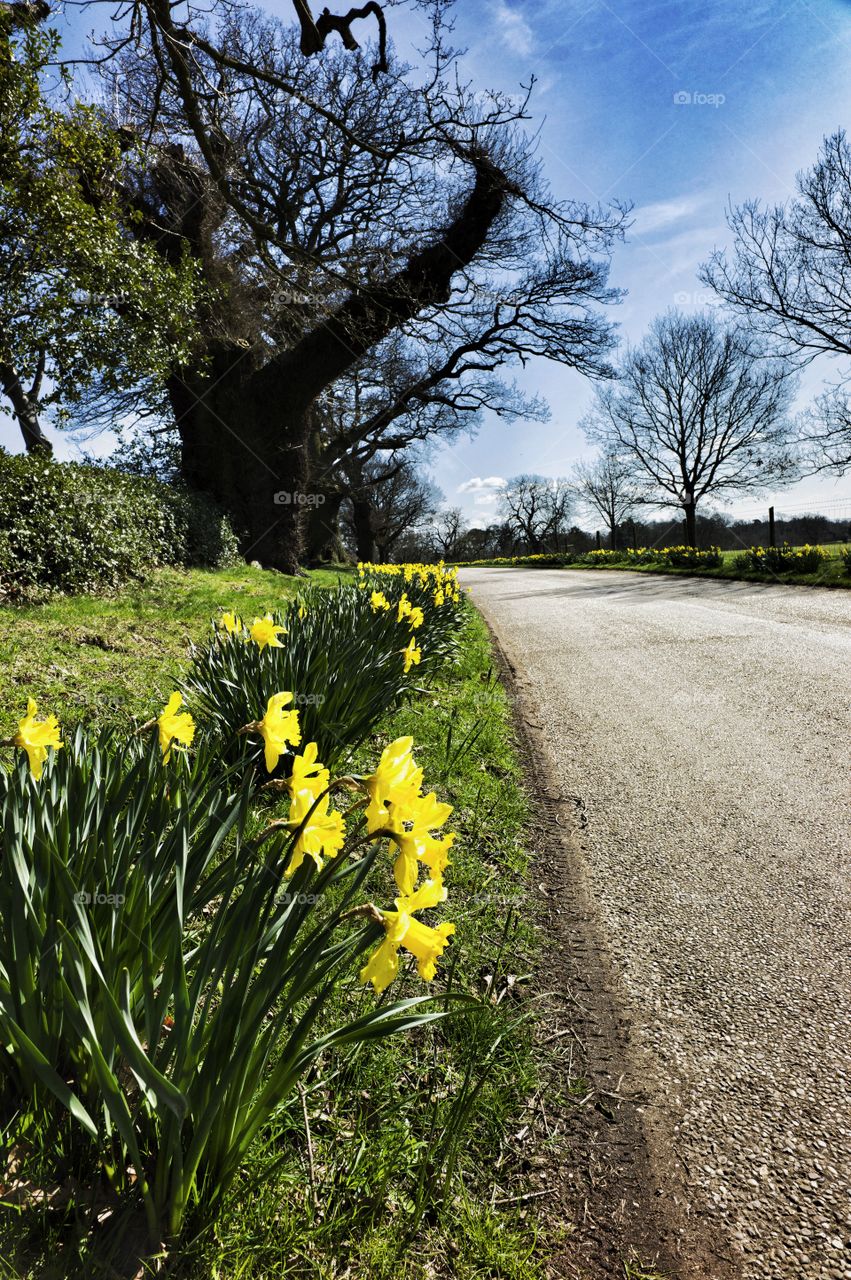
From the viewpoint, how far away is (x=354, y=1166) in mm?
1264

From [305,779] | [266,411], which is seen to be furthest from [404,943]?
[266,411]

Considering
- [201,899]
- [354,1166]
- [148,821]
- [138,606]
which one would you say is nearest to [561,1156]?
[354,1166]

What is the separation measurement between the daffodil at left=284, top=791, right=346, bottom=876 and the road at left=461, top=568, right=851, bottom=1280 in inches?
41.1

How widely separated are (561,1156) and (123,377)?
929 centimetres

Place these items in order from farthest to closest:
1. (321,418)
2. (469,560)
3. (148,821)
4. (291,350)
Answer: (469,560), (321,418), (291,350), (148,821)

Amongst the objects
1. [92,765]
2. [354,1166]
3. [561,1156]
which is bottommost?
[561,1156]

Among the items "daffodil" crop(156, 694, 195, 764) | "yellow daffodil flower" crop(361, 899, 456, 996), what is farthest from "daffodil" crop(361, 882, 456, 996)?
"daffodil" crop(156, 694, 195, 764)

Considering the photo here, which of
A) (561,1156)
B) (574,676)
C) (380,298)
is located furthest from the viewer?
(380,298)

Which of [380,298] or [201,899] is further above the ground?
[380,298]

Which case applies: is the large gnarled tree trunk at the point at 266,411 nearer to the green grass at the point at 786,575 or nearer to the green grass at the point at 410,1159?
the green grass at the point at 786,575

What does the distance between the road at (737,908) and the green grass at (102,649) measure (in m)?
2.53

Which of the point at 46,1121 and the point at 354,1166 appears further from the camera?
the point at 354,1166

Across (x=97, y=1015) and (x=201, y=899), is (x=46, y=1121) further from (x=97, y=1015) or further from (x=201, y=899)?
(x=201, y=899)

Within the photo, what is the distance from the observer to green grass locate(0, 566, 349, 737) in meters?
3.92
